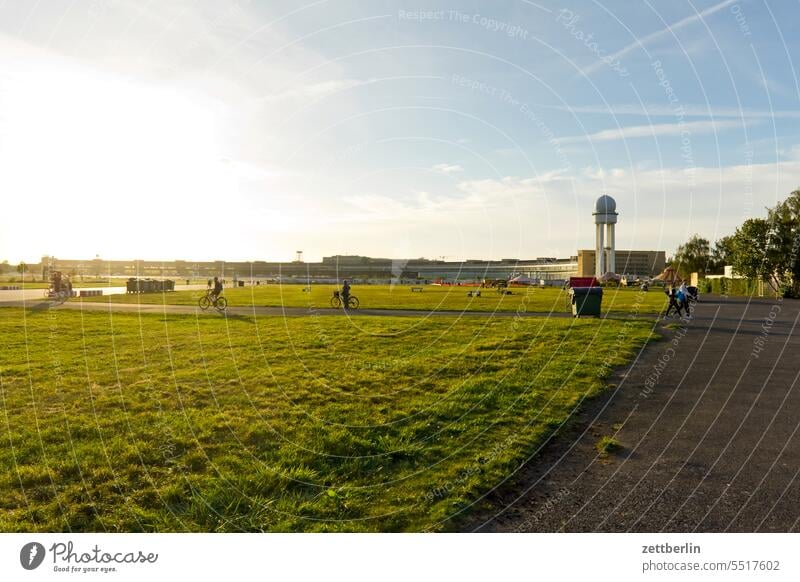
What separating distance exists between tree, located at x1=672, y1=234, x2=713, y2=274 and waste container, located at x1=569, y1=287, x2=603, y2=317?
88.6 m

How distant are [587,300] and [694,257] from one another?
97292 mm

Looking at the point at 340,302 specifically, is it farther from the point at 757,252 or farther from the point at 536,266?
the point at 536,266

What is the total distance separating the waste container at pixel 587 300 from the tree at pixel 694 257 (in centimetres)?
8863

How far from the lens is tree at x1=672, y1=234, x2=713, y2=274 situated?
101875mm

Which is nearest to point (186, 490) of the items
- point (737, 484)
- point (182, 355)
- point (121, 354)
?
point (737, 484)

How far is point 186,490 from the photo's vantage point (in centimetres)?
564

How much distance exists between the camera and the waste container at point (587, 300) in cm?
2325

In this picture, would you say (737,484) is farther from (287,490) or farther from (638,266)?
(638,266)

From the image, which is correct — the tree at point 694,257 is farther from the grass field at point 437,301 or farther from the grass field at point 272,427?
the grass field at point 272,427

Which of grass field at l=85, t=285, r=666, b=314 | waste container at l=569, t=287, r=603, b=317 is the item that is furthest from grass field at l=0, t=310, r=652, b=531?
grass field at l=85, t=285, r=666, b=314

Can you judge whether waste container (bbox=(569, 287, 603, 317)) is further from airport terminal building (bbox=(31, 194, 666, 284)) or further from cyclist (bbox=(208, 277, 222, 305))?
airport terminal building (bbox=(31, 194, 666, 284))

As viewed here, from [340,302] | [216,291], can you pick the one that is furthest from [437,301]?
[216,291]

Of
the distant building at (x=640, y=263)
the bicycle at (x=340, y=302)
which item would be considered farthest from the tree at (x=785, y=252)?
the distant building at (x=640, y=263)
